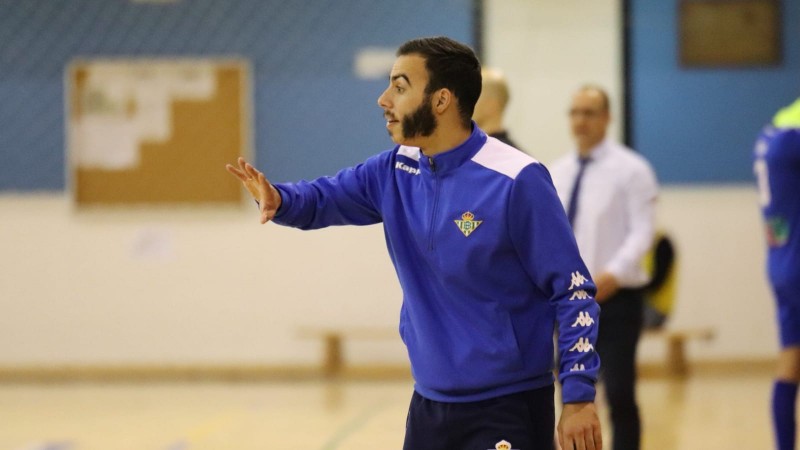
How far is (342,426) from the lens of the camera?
686 cm

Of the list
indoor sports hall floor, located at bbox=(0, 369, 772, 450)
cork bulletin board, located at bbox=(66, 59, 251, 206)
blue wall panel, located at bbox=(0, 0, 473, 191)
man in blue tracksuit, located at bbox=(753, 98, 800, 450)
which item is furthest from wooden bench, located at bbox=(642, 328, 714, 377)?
man in blue tracksuit, located at bbox=(753, 98, 800, 450)

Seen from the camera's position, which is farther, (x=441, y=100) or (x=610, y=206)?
(x=610, y=206)

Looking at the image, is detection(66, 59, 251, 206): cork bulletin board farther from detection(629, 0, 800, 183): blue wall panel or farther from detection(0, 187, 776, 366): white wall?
detection(629, 0, 800, 183): blue wall panel

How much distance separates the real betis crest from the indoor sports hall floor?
3683 millimetres

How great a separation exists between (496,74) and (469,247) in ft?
6.06

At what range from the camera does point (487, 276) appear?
261 cm

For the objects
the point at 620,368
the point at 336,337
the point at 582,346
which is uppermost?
the point at 582,346

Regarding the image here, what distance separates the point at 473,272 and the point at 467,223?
0.36 ft

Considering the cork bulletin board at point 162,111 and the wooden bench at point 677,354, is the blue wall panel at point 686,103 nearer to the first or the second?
the wooden bench at point 677,354

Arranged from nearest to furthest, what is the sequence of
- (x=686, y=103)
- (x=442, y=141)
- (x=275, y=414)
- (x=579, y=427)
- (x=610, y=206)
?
(x=579, y=427)
(x=442, y=141)
(x=610, y=206)
(x=275, y=414)
(x=686, y=103)

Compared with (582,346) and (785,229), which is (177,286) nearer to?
(785,229)

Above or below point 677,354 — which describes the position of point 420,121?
above

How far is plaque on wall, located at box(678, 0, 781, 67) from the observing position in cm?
910

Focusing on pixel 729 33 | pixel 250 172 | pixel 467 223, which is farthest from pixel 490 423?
pixel 729 33
